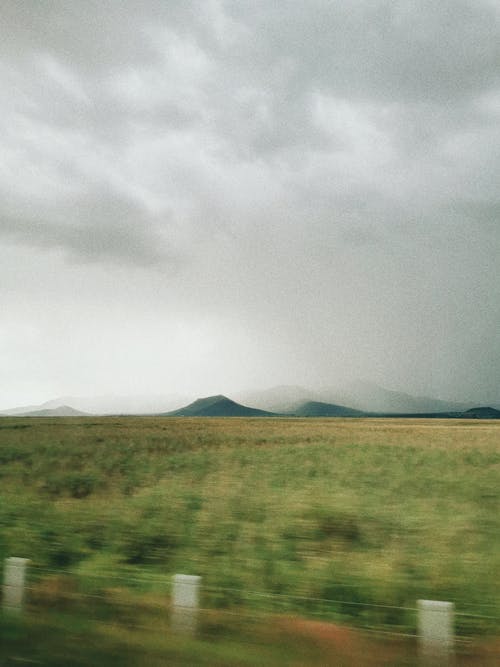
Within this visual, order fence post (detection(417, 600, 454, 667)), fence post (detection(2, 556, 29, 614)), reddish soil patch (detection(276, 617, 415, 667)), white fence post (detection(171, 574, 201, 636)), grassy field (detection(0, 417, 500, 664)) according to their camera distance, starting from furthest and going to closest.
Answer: grassy field (detection(0, 417, 500, 664)), fence post (detection(2, 556, 29, 614)), white fence post (detection(171, 574, 201, 636)), fence post (detection(417, 600, 454, 667)), reddish soil patch (detection(276, 617, 415, 667))

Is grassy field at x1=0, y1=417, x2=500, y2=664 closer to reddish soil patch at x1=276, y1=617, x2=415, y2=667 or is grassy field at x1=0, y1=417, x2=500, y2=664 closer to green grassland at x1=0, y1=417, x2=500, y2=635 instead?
green grassland at x1=0, y1=417, x2=500, y2=635

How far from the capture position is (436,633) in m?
4.46

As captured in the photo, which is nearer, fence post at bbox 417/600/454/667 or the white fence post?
fence post at bbox 417/600/454/667

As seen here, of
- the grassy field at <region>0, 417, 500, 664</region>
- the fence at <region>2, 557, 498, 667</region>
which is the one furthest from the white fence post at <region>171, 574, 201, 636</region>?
the grassy field at <region>0, 417, 500, 664</region>

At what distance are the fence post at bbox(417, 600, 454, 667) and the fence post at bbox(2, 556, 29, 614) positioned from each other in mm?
4078

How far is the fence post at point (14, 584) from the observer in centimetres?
571

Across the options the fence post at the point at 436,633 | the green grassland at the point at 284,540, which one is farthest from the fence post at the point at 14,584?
the fence post at the point at 436,633

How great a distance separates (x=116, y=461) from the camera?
2372cm

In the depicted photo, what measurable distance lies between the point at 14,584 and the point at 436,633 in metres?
4.43

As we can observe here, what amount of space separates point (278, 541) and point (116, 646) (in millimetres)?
4505

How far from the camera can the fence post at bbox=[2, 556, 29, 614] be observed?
18.7ft

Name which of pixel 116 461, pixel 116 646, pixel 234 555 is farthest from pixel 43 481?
pixel 116 646

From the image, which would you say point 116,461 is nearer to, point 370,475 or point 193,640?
point 370,475

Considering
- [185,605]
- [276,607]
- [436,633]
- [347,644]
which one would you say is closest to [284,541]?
[276,607]
